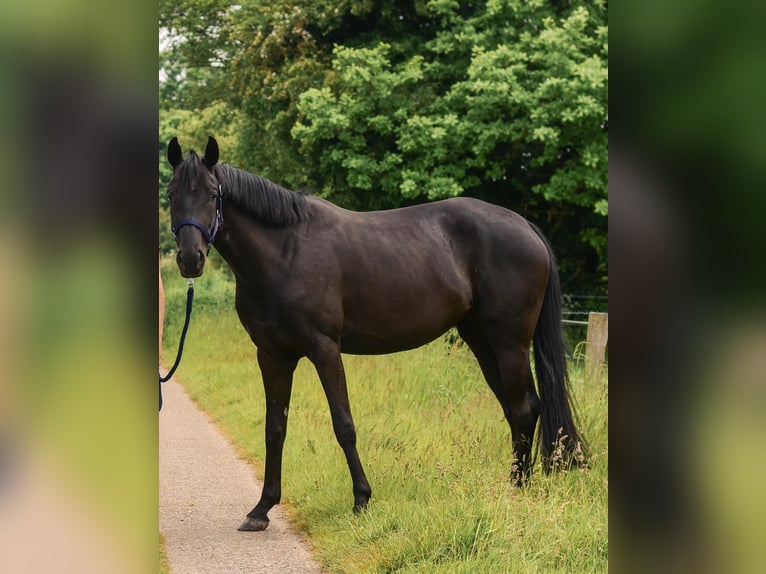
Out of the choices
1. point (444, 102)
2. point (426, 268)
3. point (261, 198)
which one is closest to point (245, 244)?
point (261, 198)

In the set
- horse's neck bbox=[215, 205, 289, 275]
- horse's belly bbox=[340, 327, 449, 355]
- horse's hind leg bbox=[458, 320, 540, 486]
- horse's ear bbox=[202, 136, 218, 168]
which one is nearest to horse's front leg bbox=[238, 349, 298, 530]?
horse's belly bbox=[340, 327, 449, 355]

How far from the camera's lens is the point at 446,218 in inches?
220

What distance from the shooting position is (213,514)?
512 cm

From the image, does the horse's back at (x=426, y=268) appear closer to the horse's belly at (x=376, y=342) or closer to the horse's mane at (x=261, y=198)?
the horse's belly at (x=376, y=342)

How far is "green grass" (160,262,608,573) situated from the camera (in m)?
3.74

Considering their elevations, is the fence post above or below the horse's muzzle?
below

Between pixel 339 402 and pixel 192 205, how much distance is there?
142 cm

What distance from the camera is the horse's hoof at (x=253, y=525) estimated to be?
4.73 metres

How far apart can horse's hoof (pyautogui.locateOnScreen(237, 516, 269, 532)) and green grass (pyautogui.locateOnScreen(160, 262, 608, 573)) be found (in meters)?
0.20

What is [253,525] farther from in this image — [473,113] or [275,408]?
[473,113]

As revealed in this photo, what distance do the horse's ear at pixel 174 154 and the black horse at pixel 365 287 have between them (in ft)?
0.04

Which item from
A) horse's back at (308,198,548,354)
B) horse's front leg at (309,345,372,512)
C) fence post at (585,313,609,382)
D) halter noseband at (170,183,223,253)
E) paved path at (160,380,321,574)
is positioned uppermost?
halter noseband at (170,183,223,253)

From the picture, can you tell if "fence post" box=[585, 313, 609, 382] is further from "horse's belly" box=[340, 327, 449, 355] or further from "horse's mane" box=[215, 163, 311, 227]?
"horse's mane" box=[215, 163, 311, 227]

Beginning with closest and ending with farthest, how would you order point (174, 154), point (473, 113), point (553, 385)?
point (174, 154), point (553, 385), point (473, 113)
